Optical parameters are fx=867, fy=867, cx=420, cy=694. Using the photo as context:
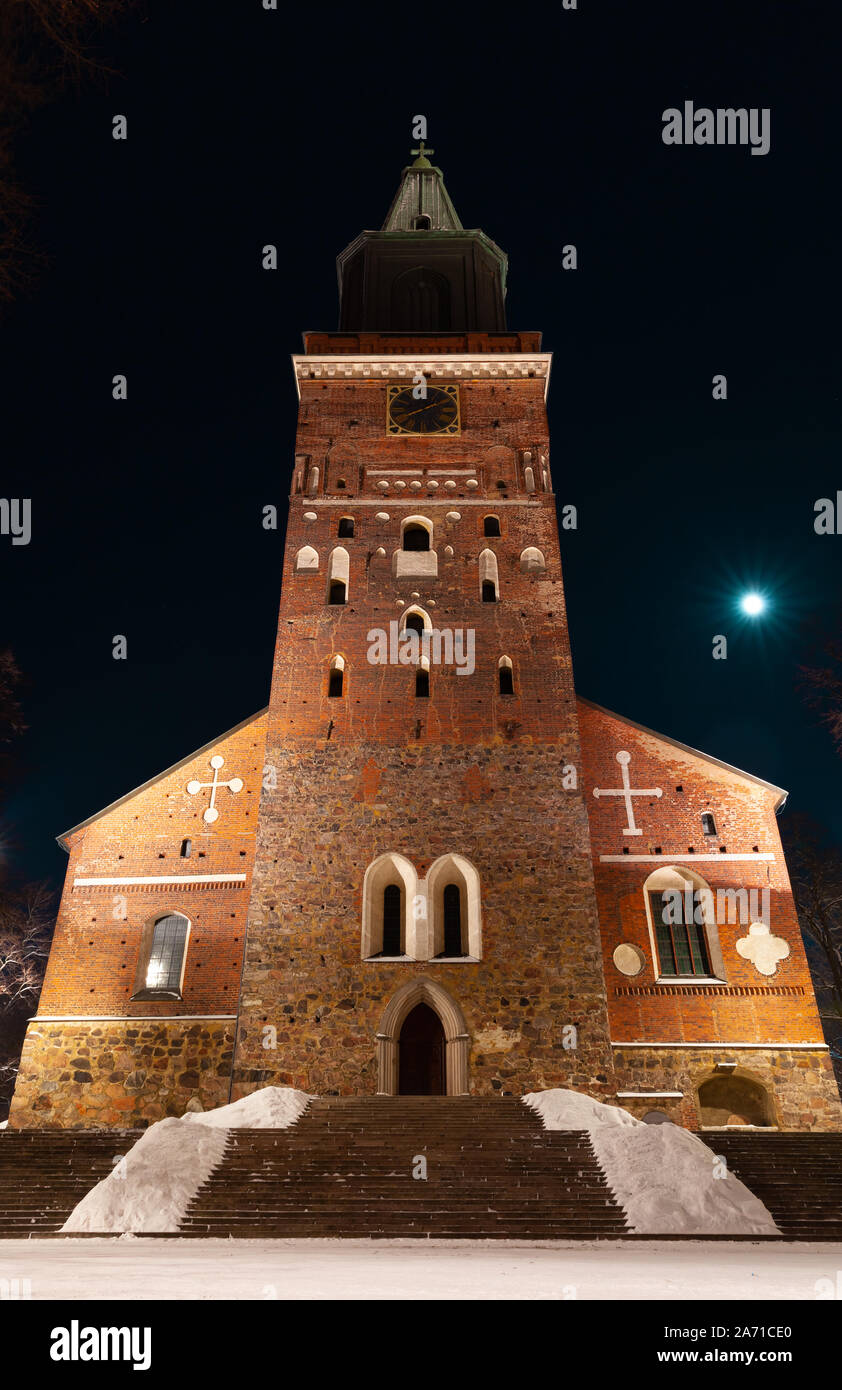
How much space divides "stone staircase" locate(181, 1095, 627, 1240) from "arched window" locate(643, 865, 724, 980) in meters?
6.91

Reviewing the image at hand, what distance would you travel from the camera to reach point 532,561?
22.2 m

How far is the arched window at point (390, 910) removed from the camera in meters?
17.7

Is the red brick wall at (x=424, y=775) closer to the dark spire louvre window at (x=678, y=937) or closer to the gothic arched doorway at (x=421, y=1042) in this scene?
the gothic arched doorway at (x=421, y=1042)

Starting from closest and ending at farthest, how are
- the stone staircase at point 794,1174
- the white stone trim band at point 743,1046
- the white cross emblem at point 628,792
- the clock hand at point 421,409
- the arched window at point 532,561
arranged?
the stone staircase at point 794,1174, the white stone trim band at point 743,1046, the white cross emblem at point 628,792, the arched window at point 532,561, the clock hand at point 421,409

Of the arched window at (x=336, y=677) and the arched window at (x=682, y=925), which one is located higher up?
the arched window at (x=336, y=677)

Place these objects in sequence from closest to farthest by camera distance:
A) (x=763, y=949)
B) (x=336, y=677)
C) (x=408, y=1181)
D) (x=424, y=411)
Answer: (x=408, y=1181)
(x=763, y=949)
(x=336, y=677)
(x=424, y=411)

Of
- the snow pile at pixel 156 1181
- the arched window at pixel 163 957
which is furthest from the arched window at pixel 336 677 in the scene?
the snow pile at pixel 156 1181

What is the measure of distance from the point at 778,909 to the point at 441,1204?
1228cm

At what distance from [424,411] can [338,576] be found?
622cm

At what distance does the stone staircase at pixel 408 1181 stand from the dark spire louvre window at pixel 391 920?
4.46m

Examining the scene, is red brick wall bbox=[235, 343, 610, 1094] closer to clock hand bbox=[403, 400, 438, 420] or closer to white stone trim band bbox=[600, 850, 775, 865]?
clock hand bbox=[403, 400, 438, 420]

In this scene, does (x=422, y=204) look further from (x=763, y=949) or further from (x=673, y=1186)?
(x=673, y=1186)

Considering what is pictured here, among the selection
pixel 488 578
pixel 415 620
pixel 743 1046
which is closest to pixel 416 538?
pixel 488 578

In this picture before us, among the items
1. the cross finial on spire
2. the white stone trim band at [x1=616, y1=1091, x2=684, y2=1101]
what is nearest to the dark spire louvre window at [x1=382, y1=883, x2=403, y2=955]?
the white stone trim band at [x1=616, y1=1091, x2=684, y2=1101]
